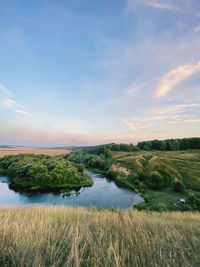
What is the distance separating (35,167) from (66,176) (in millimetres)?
10284

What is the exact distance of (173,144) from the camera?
70812 mm

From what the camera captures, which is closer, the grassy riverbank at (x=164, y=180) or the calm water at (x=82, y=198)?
the grassy riverbank at (x=164, y=180)

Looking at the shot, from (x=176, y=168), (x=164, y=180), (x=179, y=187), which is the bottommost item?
(x=164, y=180)

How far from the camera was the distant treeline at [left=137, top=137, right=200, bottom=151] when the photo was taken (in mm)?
63878

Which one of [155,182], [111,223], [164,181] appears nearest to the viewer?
[111,223]

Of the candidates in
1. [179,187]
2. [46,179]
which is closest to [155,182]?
[179,187]

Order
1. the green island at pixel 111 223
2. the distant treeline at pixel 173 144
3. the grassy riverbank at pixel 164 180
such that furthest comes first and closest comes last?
1. the distant treeline at pixel 173 144
2. the grassy riverbank at pixel 164 180
3. the green island at pixel 111 223

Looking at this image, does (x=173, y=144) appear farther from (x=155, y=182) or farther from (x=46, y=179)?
(x=46, y=179)

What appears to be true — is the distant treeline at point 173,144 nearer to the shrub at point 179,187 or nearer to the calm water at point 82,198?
the shrub at point 179,187

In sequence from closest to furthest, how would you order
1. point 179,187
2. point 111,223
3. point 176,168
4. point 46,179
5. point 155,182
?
point 111,223 < point 179,187 < point 155,182 < point 46,179 < point 176,168

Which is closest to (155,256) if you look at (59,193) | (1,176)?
(59,193)

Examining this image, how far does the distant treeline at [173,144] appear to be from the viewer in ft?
210

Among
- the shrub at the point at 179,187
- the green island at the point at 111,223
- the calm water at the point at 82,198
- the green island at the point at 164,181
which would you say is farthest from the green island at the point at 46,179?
the shrub at the point at 179,187

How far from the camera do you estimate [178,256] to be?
1.61m
